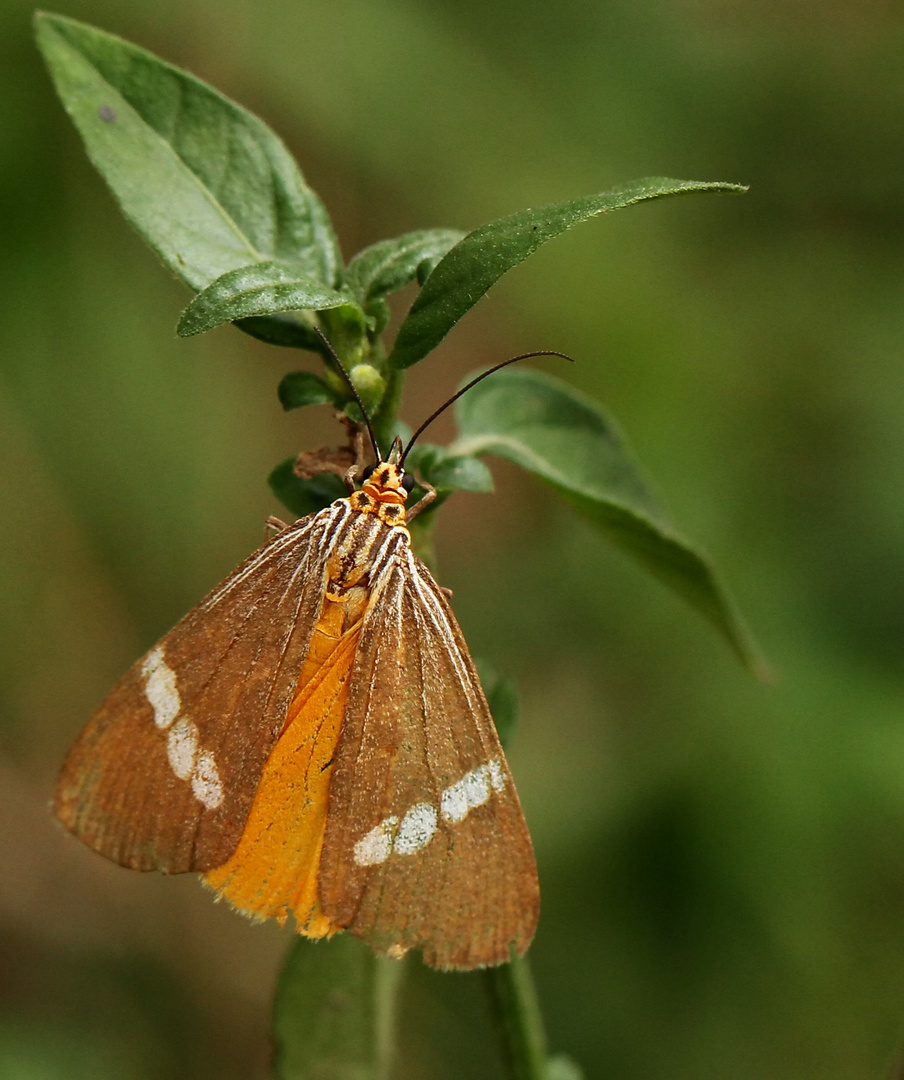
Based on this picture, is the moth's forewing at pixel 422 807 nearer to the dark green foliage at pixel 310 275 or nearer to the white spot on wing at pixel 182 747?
the dark green foliage at pixel 310 275

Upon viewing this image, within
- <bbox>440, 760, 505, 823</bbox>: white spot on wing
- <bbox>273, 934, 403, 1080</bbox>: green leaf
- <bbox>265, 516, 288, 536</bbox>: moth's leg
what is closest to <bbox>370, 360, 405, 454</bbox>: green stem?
<bbox>265, 516, 288, 536</bbox>: moth's leg

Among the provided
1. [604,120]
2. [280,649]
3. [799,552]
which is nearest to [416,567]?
[280,649]

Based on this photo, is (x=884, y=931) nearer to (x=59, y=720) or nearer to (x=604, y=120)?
(x=59, y=720)

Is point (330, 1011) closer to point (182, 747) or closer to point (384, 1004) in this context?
point (384, 1004)

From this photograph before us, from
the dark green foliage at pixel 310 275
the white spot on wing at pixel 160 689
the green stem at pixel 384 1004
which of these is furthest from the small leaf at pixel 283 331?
the green stem at pixel 384 1004

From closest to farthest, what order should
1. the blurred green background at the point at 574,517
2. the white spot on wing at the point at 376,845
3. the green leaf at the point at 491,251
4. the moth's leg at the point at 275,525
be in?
the green leaf at the point at 491,251
the white spot on wing at the point at 376,845
the moth's leg at the point at 275,525
the blurred green background at the point at 574,517

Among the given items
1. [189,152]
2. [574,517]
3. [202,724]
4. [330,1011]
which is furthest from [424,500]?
[574,517]
